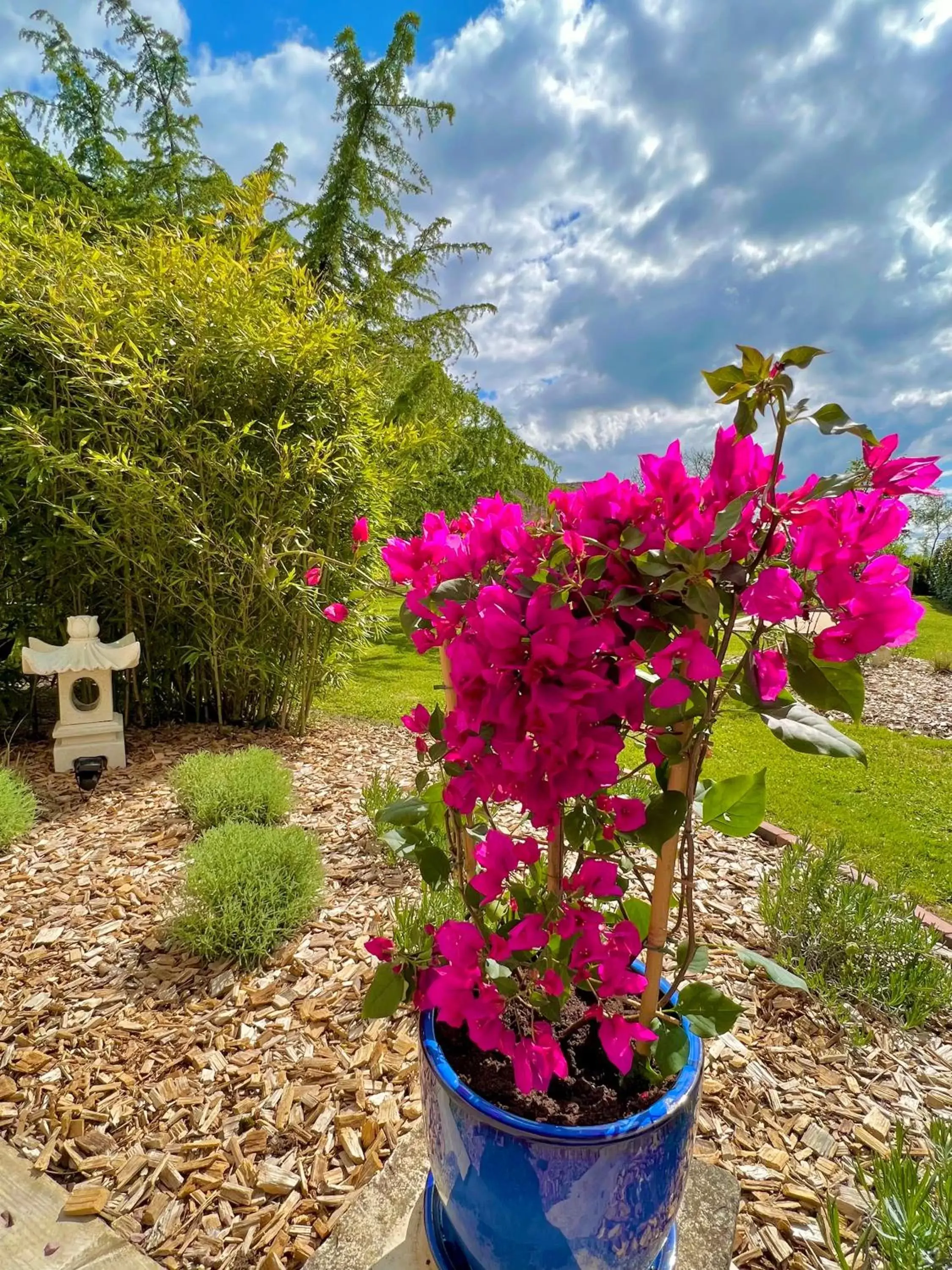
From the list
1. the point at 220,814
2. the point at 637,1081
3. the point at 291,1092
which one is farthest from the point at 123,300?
the point at 637,1081

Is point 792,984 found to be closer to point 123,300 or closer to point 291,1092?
point 291,1092

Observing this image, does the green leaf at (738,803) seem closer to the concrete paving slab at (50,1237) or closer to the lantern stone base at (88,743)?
the concrete paving slab at (50,1237)

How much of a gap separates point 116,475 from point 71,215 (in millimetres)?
1617

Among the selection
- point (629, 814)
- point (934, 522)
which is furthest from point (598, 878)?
point (934, 522)

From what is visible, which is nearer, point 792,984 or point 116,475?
point 792,984

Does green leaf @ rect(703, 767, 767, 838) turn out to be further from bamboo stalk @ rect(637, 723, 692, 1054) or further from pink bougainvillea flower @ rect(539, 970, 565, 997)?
pink bougainvillea flower @ rect(539, 970, 565, 997)

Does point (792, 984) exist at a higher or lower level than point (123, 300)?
lower

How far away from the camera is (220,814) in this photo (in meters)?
2.15

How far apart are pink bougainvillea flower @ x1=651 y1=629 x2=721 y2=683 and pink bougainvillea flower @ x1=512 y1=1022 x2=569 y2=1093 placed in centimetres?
43

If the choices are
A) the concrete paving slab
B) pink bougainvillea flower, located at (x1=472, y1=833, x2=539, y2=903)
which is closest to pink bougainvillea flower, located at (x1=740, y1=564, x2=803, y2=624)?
pink bougainvillea flower, located at (x1=472, y1=833, x2=539, y2=903)

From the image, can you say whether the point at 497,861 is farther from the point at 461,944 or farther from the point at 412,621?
the point at 412,621

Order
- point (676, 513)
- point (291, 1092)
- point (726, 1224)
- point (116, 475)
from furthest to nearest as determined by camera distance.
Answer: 1. point (116, 475)
2. point (291, 1092)
3. point (726, 1224)
4. point (676, 513)

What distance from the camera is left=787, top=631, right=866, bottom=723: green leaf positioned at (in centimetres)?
56

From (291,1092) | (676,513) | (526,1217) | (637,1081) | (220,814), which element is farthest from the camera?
(220,814)
